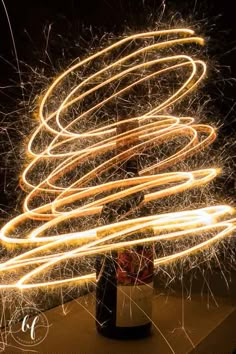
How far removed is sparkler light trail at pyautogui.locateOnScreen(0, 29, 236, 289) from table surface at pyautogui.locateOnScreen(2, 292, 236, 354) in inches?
3.6

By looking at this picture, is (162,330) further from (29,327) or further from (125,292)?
(29,327)

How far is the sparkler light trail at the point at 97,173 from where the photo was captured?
2.83 feet

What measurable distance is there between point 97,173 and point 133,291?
27 cm

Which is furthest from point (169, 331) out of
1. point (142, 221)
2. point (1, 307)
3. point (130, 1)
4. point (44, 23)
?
point (130, 1)

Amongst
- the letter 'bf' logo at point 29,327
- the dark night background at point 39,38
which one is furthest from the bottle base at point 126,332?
the dark night background at point 39,38

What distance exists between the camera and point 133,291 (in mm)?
900

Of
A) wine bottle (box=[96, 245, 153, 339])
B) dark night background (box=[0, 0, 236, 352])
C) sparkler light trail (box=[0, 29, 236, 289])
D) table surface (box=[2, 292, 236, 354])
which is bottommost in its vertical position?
table surface (box=[2, 292, 236, 354])

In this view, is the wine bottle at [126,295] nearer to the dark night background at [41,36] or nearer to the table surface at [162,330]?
the table surface at [162,330]

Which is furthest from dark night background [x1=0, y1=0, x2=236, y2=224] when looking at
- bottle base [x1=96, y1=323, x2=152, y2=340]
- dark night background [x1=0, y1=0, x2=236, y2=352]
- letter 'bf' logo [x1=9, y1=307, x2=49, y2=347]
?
bottle base [x1=96, y1=323, x2=152, y2=340]

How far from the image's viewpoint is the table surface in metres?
0.86

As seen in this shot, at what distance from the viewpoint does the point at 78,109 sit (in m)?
1.18

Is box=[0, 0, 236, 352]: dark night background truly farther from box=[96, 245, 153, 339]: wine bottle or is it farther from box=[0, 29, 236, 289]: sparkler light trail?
box=[96, 245, 153, 339]: wine bottle

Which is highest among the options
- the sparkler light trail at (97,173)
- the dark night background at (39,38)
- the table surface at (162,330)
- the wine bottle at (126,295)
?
the dark night background at (39,38)

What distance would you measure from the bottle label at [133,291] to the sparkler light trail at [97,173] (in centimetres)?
5
